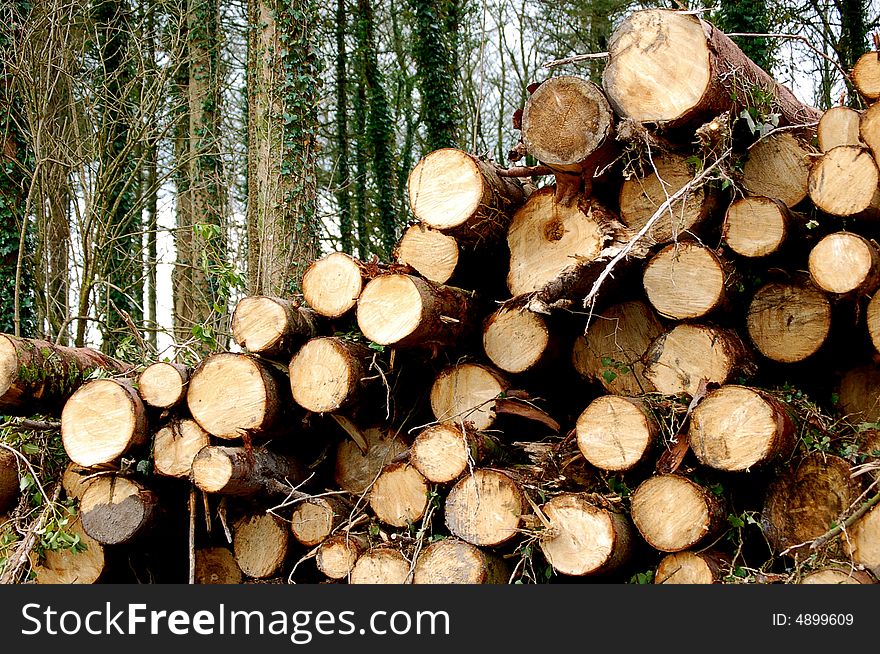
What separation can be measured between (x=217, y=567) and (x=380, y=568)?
1.03 metres

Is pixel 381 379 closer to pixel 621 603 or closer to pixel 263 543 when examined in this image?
pixel 263 543

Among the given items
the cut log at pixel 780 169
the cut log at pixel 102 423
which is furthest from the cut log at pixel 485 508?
the cut log at pixel 780 169

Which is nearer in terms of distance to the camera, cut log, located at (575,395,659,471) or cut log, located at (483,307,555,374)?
cut log, located at (575,395,659,471)

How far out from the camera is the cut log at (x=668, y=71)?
3684mm

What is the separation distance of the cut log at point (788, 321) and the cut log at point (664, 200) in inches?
19.0

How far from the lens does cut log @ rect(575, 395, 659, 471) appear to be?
3527 millimetres

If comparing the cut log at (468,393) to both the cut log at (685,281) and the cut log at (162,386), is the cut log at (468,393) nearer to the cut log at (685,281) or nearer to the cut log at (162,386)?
the cut log at (685,281)

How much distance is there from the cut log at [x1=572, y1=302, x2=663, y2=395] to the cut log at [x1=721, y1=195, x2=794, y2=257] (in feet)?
1.79

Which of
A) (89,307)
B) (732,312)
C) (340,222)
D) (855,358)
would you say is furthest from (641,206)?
(340,222)

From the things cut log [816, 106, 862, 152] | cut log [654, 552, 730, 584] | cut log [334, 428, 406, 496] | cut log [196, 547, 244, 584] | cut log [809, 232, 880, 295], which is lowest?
cut log [196, 547, 244, 584]

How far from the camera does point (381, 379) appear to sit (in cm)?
422

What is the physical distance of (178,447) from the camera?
13.3ft

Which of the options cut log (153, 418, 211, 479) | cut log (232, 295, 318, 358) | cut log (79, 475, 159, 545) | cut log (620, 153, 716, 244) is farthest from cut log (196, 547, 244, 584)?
cut log (620, 153, 716, 244)

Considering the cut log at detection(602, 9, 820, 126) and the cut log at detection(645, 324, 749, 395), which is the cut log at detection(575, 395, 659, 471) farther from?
the cut log at detection(602, 9, 820, 126)
